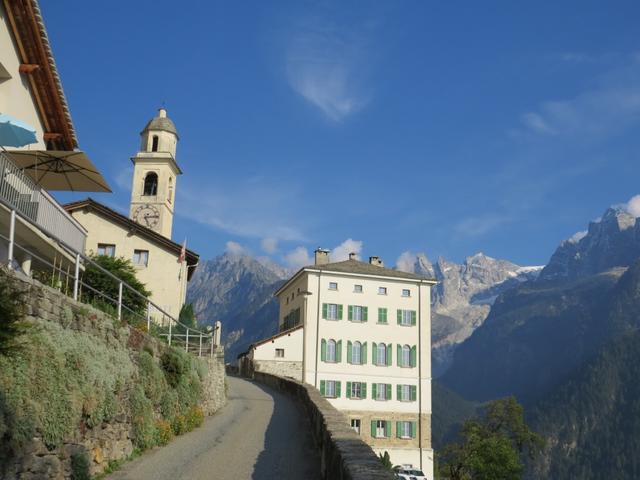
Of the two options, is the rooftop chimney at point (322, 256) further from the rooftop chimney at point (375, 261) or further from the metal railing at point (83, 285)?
the metal railing at point (83, 285)

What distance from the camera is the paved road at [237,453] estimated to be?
12766mm

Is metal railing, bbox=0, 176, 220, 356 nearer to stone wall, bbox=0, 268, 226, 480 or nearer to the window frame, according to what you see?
stone wall, bbox=0, 268, 226, 480

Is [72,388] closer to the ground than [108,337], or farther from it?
closer to the ground

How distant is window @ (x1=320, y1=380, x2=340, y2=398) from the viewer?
5212 centimetres

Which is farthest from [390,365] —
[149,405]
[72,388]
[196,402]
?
[72,388]

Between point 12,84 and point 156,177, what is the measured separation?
3501 cm

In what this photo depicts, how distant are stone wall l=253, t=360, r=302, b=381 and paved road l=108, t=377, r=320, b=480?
92.4 ft

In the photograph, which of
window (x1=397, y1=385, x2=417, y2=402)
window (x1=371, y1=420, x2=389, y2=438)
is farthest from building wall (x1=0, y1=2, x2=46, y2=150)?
window (x1=397, y1=385, x2=417, y2=402)

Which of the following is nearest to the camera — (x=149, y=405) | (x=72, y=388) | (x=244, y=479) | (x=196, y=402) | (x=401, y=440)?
(x=72, y=388)

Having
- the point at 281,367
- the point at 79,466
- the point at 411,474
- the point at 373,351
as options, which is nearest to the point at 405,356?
the point at 373,351

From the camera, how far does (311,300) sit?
174ft

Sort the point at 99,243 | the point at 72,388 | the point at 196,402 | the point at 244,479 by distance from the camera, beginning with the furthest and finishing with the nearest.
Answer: the point at 99,243, the point at 196,402, the point at 244,479, the point at 72,388

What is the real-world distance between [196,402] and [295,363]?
3286 centimetres

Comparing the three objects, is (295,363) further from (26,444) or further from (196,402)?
(26,444)
